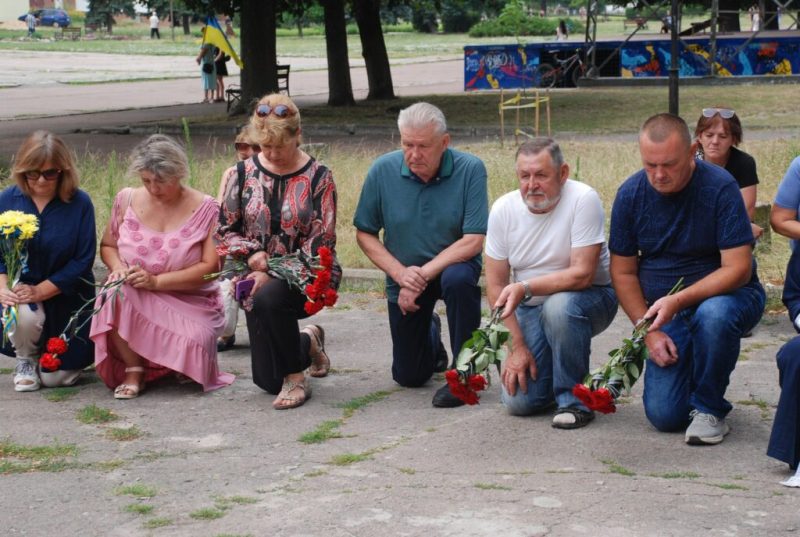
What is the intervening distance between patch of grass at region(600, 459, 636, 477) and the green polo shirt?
5.18 feet

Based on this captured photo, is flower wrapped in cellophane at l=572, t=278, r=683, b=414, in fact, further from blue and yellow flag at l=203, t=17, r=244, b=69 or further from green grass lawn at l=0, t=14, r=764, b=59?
green grass lawn at l=0, t=14, r=764, b=59

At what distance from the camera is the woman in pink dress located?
6.54 m

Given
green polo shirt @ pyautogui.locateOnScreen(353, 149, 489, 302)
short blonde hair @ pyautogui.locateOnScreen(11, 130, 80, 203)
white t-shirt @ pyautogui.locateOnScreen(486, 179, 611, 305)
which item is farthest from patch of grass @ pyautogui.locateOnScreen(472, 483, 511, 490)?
short blonde hair @ pyautogui.locateOnScreen(11, 130, 80, 203)

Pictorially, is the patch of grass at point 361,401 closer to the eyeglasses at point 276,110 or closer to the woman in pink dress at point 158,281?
the woman in pink dress at point 158,281

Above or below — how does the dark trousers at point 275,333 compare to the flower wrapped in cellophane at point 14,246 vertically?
below

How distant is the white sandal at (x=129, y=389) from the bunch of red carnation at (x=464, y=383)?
6.39ft

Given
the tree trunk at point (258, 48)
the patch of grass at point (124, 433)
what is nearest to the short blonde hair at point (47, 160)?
the patch of grass at point (124, 433)

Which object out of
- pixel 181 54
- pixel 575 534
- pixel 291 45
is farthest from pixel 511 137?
pixel 291 45

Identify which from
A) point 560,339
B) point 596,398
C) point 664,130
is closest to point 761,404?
point 560,339

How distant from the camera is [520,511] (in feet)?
15.2

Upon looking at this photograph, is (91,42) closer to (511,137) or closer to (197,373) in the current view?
(511,137)

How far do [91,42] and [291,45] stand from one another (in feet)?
39.0

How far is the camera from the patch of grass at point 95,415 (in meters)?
6.20

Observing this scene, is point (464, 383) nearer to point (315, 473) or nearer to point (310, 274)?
point (315, 473)
